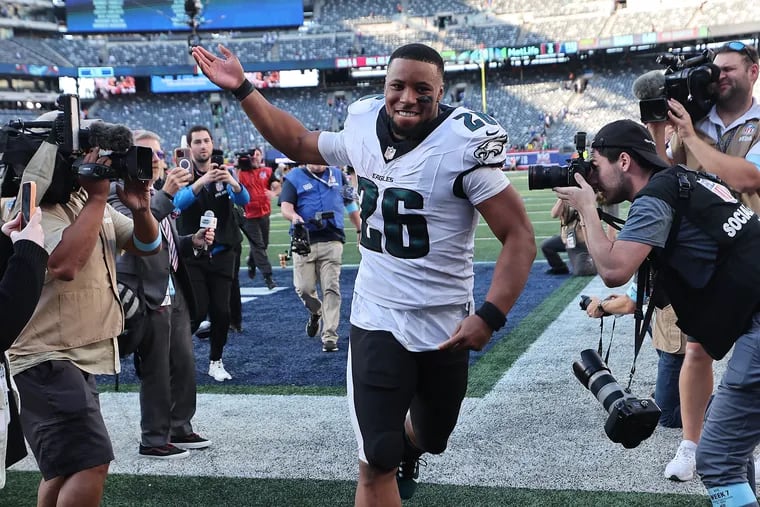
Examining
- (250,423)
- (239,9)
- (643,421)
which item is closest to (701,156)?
(643,421)

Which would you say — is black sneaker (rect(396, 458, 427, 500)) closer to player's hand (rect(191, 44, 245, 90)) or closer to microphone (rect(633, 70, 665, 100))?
player's hand (rect(191, 44, 245, 90))

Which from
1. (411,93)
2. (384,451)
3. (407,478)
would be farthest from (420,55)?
(407,478)

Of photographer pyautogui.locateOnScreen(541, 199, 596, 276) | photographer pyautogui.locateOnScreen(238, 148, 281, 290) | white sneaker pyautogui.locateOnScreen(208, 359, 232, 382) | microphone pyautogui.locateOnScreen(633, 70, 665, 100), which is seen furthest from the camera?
photographer pyautogui.locateOnScreen(238, 148, 281, 290)

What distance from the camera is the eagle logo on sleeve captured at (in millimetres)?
2992

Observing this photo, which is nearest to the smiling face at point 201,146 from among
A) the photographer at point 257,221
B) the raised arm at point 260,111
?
the raised arm at point 260,111

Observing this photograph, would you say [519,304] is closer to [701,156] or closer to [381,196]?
[701,156]

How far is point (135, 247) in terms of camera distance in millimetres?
3611

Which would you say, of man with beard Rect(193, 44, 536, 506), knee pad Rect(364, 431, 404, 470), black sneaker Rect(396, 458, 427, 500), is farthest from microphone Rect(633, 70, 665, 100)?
knee pad Rect(364, 431, 404, 470)

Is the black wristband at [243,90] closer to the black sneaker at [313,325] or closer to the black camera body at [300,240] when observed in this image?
the black camera body at [300,240]

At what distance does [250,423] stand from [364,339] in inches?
94.8

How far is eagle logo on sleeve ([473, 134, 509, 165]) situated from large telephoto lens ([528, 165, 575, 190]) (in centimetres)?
15

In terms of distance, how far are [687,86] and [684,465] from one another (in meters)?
1.82

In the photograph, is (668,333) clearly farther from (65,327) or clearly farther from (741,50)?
(65,327)

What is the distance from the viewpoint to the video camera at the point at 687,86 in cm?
365
